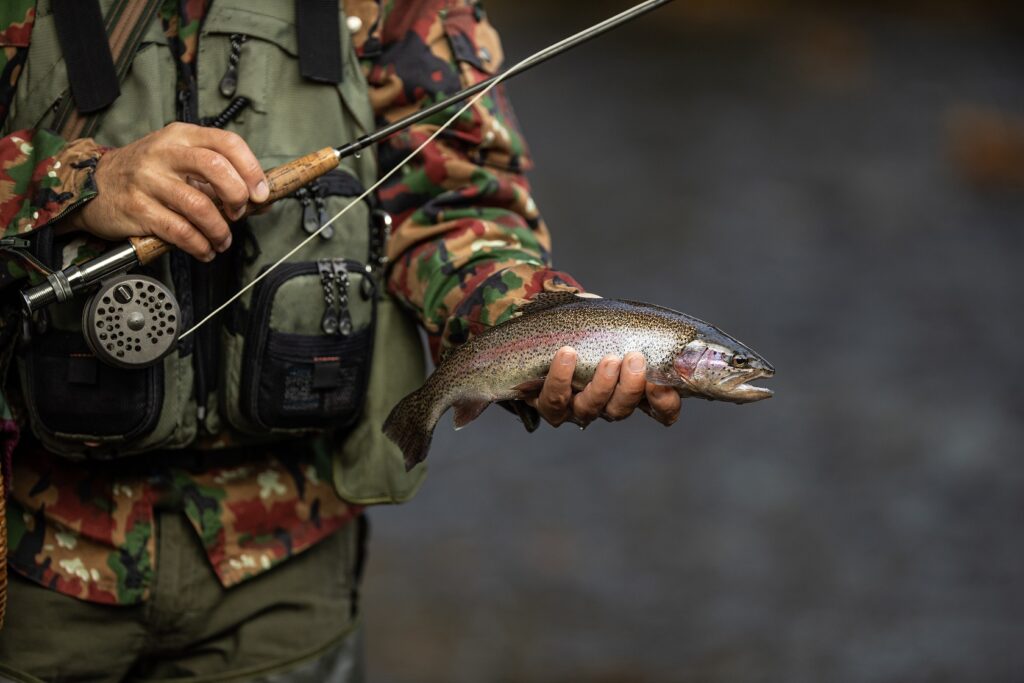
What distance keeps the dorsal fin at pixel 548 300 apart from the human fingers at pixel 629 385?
0.48ft

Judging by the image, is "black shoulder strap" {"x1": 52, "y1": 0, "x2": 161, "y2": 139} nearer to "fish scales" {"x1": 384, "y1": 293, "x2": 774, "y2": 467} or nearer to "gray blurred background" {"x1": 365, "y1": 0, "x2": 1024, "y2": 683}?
"fish scales" {"x1": 384, "y1": 293, "x2": 774, "y2": 467}

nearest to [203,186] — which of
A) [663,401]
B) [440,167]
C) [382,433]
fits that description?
[440,167]

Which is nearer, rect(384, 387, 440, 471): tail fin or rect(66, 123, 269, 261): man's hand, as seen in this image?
rect(66, 123, 269, 261): man's hand

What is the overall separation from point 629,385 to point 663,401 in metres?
0.07

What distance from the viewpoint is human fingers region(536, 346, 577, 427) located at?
6.41ft

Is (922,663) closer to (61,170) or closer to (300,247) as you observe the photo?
(300,247)

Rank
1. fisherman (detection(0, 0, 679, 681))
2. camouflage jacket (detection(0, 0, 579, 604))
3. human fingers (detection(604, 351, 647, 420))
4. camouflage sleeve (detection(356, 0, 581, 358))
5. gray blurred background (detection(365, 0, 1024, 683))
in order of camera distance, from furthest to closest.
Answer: gray blurred background (detection(365, 0, 1024, 683)) < camouflage sleeve (detection(356, 0, 581, 358)) < camouflage jacket (detection(0, 0, 579, 604)) < fisherman (detection(0, 0, 679, 681)) < human fingers (detection(604, 351, 647, 420))

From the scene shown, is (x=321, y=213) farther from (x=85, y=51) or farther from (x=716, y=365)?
(x=716, y=365)

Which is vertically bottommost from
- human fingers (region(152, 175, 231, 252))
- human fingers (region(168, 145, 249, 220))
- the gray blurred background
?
the gray blurred background

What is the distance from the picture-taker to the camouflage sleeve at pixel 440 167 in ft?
7.59

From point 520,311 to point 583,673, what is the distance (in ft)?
9.40

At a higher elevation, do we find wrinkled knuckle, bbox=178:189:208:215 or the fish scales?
wrinkled knuckle, bbox=178:189:208:215

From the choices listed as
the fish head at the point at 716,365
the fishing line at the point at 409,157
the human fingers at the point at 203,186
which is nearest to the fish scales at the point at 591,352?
the fish head at the point at 716,365

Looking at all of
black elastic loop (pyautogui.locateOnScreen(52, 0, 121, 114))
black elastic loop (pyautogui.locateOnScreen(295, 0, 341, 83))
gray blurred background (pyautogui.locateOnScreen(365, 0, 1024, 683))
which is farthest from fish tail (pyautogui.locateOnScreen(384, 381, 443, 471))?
gray blurred background (pyautogui.locateOnScreen(365, 0, 1024, 683))
